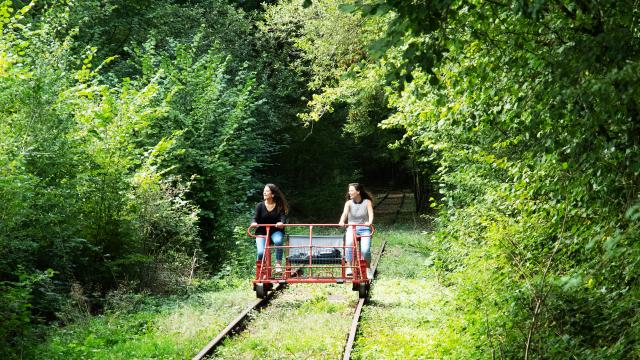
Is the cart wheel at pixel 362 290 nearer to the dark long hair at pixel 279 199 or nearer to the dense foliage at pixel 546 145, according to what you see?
the dark long hair at pixel 279 199

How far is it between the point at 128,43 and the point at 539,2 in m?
26.6

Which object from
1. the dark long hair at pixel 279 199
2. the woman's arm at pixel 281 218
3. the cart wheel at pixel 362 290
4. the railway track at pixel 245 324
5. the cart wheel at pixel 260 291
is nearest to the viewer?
the railway track at pixel 245 324

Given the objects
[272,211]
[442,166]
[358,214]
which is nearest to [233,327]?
[272,211]

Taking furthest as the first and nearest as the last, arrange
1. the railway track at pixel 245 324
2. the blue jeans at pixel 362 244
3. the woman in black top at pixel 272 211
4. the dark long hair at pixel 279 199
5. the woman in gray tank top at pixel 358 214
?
the dark long hair at pixel 279 199 < the woman in black top at pixel 272 211 < the woman in gray tank top at pixel 358 214 < the blue jeans at pixel 362 244 < the railway track at pixel 245 324

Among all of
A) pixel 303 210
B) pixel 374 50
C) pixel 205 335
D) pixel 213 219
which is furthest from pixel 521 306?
pixel 303 210

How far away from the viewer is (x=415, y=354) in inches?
346

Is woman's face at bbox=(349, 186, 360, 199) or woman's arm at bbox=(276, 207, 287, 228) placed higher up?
woman's face at bbox=(349, 186, 360, 199)

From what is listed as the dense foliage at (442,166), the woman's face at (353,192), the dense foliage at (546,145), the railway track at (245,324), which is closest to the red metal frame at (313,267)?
the railway track at (245,324)

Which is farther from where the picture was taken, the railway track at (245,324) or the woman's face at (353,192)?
the woman's face at (353,192)

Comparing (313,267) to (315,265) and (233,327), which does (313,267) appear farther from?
(233,327)

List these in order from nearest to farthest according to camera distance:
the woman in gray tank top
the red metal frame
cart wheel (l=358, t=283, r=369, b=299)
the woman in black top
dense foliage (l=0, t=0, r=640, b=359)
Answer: dense foliage (l=0, t=0, r=640, b=359), the red metal frame, cart wheel (l=358, t=283, r=369, b=299), the woman in gray tank top, the woman in black top

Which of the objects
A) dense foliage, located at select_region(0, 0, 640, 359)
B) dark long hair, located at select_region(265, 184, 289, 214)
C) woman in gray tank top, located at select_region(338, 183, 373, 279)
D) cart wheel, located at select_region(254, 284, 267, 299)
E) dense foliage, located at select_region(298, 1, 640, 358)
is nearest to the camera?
dense foliage, located at select_region(298, 1, 640, 358)

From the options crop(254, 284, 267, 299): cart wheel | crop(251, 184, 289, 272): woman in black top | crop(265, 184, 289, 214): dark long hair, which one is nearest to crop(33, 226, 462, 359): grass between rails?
crop(254, 284, 267, 299): cart wheel

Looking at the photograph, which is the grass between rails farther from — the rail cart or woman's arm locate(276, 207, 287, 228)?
woman's arm locate(276, 207, 287, 228)
